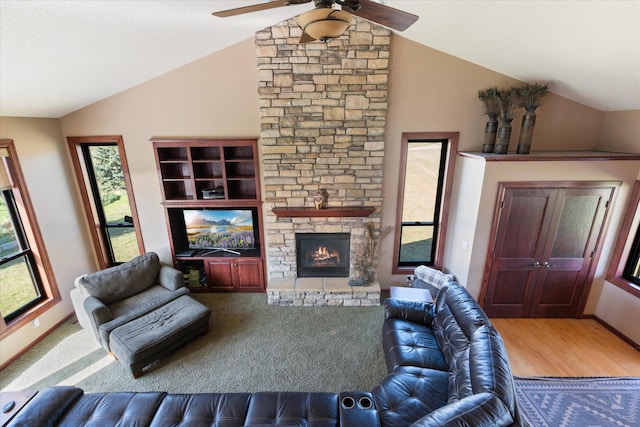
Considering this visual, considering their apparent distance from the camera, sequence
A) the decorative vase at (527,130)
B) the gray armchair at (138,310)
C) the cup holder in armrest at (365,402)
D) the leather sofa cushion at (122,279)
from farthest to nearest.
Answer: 1. the leather sofa cushion at (122,279)
2. the decorative vase at (527,130)
3. the gray armchair at (138,310)
4. the cup holder in armrest at (365,402)

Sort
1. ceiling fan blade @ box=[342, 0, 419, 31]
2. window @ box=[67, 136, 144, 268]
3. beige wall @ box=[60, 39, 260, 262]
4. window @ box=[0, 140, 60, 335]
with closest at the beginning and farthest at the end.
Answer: ceiling fan blade @ box=[342, 0, 419, 31] < window @ box=[0, 140, 60, 335] < beige wall @ box=[60, 39, 260, 262] < window @ box=[67, 136, 144, 268]

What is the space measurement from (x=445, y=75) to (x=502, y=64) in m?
0.65

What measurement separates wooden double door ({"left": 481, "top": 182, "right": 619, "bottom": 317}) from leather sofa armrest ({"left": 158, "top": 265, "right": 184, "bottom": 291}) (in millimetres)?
4324

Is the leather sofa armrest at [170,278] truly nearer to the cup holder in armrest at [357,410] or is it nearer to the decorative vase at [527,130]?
the cup holder in armrest at [357,410]

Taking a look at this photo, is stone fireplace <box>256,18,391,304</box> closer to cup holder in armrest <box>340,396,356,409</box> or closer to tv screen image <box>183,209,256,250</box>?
tv screen image <box>183,209,256,250</box>

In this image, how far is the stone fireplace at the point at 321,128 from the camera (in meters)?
3.65

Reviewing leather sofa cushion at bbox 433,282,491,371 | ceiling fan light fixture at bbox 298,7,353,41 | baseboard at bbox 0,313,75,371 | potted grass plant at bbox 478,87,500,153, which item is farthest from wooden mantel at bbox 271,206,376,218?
baseboard at bbox 0,313,75,371

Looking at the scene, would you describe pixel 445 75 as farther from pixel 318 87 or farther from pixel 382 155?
pixel 318 87

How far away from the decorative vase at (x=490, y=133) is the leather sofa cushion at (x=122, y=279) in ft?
16.6

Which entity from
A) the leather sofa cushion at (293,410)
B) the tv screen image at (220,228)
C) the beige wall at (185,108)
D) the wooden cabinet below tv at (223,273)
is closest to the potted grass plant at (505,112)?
the beige wall at (185,108)

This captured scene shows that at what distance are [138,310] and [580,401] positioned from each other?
16.3 feet

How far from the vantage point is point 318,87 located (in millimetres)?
3771

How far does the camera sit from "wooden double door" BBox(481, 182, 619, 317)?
11.2ft

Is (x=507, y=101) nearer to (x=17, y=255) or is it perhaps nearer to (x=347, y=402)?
(x=347, y=402)
